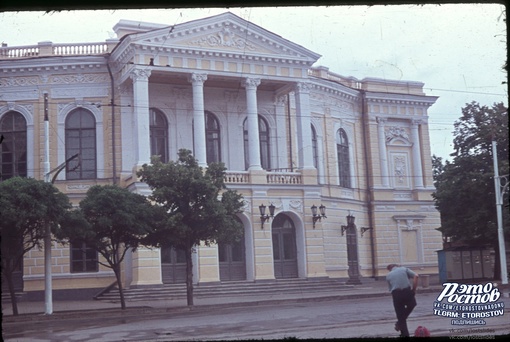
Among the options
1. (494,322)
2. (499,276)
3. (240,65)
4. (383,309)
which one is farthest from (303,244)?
(494,322)

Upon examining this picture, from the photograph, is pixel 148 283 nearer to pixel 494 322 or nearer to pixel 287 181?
pixel 287 181

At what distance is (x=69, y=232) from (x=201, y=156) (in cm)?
998

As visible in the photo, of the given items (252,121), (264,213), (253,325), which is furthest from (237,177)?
(253,325)

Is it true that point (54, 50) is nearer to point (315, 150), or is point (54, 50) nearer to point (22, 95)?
point (22, 95)

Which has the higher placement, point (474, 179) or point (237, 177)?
point (237, 177)

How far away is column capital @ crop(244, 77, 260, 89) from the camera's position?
32.4m

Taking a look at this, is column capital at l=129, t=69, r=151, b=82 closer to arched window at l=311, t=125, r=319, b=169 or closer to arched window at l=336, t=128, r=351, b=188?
arched window at l=311, t=125, r=319, b=169

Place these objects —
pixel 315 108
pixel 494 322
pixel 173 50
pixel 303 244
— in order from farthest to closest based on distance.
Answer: pixel 315 108
pixel 303 244
pixel 173 50
pixel 494 322

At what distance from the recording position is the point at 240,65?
32469 mm

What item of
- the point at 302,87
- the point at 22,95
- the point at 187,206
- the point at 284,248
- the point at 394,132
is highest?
the point at 302,87

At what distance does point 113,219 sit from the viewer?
920 inches

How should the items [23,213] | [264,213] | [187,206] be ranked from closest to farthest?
[23,213], [187,206], [264,213]

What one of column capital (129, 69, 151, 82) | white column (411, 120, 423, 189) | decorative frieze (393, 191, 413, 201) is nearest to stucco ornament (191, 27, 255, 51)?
column capital (129, 69, 151, 82)

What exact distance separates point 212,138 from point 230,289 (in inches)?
292
